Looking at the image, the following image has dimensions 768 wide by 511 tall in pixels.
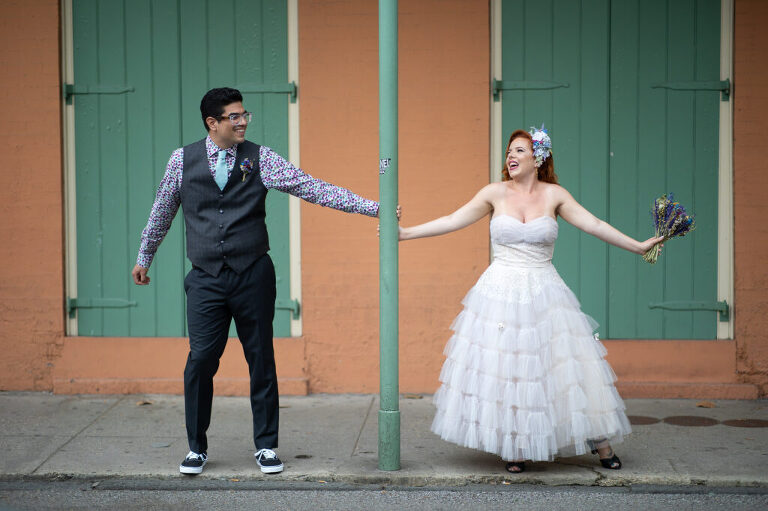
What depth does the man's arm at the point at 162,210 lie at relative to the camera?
551 cm

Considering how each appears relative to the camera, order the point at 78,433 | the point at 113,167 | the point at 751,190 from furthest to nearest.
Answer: the point at 113,167 → the point at 751,190 → the point at 78,433

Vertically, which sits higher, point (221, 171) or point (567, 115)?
point (567, 115)

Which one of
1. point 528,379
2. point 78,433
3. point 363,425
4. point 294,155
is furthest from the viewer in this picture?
point 294,155

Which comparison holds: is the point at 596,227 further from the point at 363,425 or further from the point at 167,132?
the point at 167,132

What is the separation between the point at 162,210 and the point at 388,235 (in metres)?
1.27

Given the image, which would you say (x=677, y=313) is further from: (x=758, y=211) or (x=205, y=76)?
(x=205, y=76)

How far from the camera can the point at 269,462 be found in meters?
5.60

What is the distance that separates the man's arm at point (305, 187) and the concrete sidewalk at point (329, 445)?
4.84ft

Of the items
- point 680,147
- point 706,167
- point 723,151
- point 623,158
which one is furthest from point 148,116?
point 723,151

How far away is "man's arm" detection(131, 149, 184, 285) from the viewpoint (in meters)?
5.51

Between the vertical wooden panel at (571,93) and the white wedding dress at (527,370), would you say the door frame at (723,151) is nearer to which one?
the vertical wooden panel at (571,93)

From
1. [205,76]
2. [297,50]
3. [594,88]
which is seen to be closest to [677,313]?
[594,88]

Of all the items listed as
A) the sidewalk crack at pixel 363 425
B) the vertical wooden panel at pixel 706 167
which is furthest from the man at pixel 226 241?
the vertical wooden panel at pixel 706 167

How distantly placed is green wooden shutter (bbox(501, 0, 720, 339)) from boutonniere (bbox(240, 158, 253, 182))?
2.60 m
